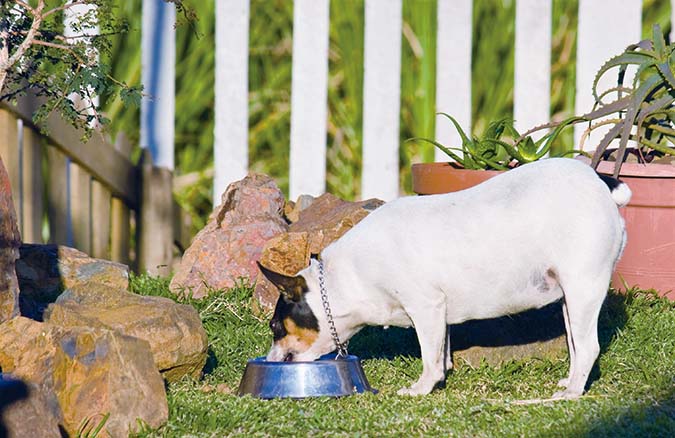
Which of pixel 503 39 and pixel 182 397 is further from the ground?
pixel 503 39

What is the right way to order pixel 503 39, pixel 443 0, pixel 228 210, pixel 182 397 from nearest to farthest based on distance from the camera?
pixel 182 397 < pixel 228 210 < pixel 443 0 < pixel 503 39

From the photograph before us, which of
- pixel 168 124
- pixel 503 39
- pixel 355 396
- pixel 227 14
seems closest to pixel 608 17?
pixel 503 39

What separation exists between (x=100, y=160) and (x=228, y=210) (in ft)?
3.35

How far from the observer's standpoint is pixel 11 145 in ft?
22.2

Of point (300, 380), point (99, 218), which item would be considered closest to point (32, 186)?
point (99, 218)

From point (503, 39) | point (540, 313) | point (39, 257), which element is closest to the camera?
point (540, 313)

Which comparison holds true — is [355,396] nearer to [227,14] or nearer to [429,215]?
[429,215]

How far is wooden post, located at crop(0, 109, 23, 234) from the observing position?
673cm

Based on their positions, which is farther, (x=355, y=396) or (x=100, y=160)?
(x=100, y=160)

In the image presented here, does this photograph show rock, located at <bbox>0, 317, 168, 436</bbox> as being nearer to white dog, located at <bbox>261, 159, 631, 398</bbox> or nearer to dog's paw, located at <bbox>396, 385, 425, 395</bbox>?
white dog, located at <bbox>261, 159, 631, 398</bbox>

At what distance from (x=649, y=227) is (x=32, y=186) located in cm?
361

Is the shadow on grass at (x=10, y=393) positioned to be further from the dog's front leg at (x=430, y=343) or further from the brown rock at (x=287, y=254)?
the brown rock at (x=287, y=254)

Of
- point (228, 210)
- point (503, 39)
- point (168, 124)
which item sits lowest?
point (228, 210)

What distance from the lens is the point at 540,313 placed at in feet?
17.9
